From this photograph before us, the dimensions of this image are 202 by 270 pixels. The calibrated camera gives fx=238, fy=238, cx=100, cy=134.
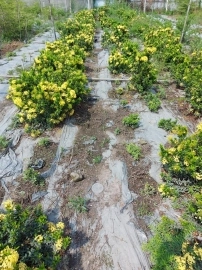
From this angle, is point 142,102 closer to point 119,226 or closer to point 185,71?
point 185,71

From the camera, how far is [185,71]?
5863mm

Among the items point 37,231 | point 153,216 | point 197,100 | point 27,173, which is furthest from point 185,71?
point 37,231

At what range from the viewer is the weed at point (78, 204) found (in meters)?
3.23

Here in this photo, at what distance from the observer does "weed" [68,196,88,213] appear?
3.23 meters

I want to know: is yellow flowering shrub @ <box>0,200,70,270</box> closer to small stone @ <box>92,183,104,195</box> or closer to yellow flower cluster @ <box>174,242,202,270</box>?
small stone @ <box>92,183,104,195</box>

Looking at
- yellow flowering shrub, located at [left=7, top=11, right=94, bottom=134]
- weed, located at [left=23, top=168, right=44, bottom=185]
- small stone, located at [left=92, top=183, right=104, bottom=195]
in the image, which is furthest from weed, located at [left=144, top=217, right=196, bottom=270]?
yellow flowering shrub, located at [left=7, top=11, right=94, bottom=134]

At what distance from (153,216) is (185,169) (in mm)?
833

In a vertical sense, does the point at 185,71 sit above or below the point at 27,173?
above

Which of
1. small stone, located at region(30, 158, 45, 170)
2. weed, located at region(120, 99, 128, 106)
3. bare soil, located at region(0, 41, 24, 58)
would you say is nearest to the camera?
small stone, located at region(30, 158, 45, 170)

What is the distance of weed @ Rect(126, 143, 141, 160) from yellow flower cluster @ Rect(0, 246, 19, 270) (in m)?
2.50

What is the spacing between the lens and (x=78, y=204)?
10.7ft

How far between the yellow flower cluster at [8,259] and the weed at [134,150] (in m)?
2.50

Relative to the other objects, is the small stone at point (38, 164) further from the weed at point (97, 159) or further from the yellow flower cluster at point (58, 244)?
the yellow flower cluster at point (58, 244)

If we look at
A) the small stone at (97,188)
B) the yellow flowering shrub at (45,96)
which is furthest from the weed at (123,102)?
the small stone at (97,188)
